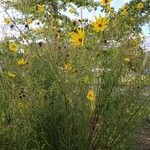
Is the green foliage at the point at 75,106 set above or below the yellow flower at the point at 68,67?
below

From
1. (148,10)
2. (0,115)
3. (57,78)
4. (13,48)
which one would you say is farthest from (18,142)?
(148,10)

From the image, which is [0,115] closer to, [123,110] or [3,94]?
[3,94]

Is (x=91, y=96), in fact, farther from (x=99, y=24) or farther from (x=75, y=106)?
(x=99, y=24)

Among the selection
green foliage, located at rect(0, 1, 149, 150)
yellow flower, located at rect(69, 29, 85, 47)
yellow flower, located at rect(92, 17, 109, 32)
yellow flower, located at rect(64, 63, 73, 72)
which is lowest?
green foliage, located at rect(0, 1, 149, 150)

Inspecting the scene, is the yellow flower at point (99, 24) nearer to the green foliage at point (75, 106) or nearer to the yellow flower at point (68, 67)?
the green foliage at point (75, 106)

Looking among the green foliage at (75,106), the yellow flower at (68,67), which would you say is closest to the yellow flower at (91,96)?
the green foliage at (75,106)

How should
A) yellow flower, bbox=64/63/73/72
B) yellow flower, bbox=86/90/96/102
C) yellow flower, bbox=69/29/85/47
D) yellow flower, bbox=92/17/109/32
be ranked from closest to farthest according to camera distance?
yellow flower, bbox=69/29/85/47
yellow flower, bbox=92/17/109/32
yellow flower, bbox=86/90/96/102
yellow flower, bbox=64/63/73/72

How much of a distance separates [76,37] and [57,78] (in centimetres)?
40

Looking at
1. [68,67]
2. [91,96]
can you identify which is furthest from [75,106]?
[68,67]

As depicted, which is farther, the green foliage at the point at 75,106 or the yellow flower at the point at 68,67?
the yellow flower at the point at 68,67

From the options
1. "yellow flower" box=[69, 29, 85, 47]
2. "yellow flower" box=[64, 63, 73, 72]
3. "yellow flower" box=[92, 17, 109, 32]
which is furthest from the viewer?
"yellow flower" box=[64, 63, 73, 72]

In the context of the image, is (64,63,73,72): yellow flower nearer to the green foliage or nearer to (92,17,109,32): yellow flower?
the green foliage

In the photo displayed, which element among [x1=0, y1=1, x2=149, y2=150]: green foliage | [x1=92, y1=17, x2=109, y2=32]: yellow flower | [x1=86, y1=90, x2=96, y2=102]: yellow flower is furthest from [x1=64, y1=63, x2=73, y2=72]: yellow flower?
[x1=92, y1=17, x2=109, y2=32]: yellow flower

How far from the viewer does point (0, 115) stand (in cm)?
423
